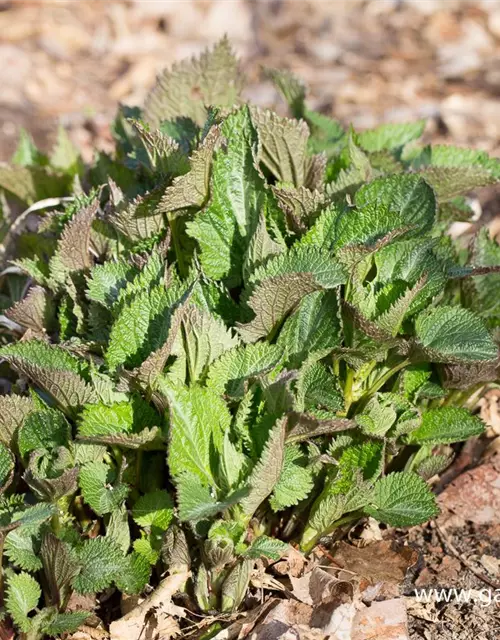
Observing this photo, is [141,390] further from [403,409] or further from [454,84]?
[454,84]

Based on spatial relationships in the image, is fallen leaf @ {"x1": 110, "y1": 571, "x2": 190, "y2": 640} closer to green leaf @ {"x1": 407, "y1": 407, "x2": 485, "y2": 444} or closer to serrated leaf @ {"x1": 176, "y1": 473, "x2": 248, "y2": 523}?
serrated leaf @ {"x1": 176, "y1": 473, "x2": 248, "y2": 523}

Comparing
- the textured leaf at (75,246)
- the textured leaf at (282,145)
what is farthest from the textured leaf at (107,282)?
the textured leaf at (282,145)

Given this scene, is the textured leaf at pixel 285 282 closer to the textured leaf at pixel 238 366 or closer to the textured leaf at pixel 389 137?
the textured leaf at pixel 238 366

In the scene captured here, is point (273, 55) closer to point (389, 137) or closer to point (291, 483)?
point (389, 137)

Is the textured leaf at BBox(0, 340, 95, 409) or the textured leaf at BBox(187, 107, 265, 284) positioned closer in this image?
the textured leaf at BBox(0, 340, 95, 409)

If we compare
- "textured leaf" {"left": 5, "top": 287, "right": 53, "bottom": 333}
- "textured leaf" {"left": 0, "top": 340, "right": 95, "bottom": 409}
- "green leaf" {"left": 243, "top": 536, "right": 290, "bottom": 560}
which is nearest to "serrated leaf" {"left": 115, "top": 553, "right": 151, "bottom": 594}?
"green leaf" {"left": 243, "top": 536, "right": 290, "bottom": 560}

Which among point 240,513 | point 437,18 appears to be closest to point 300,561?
point 240,513
